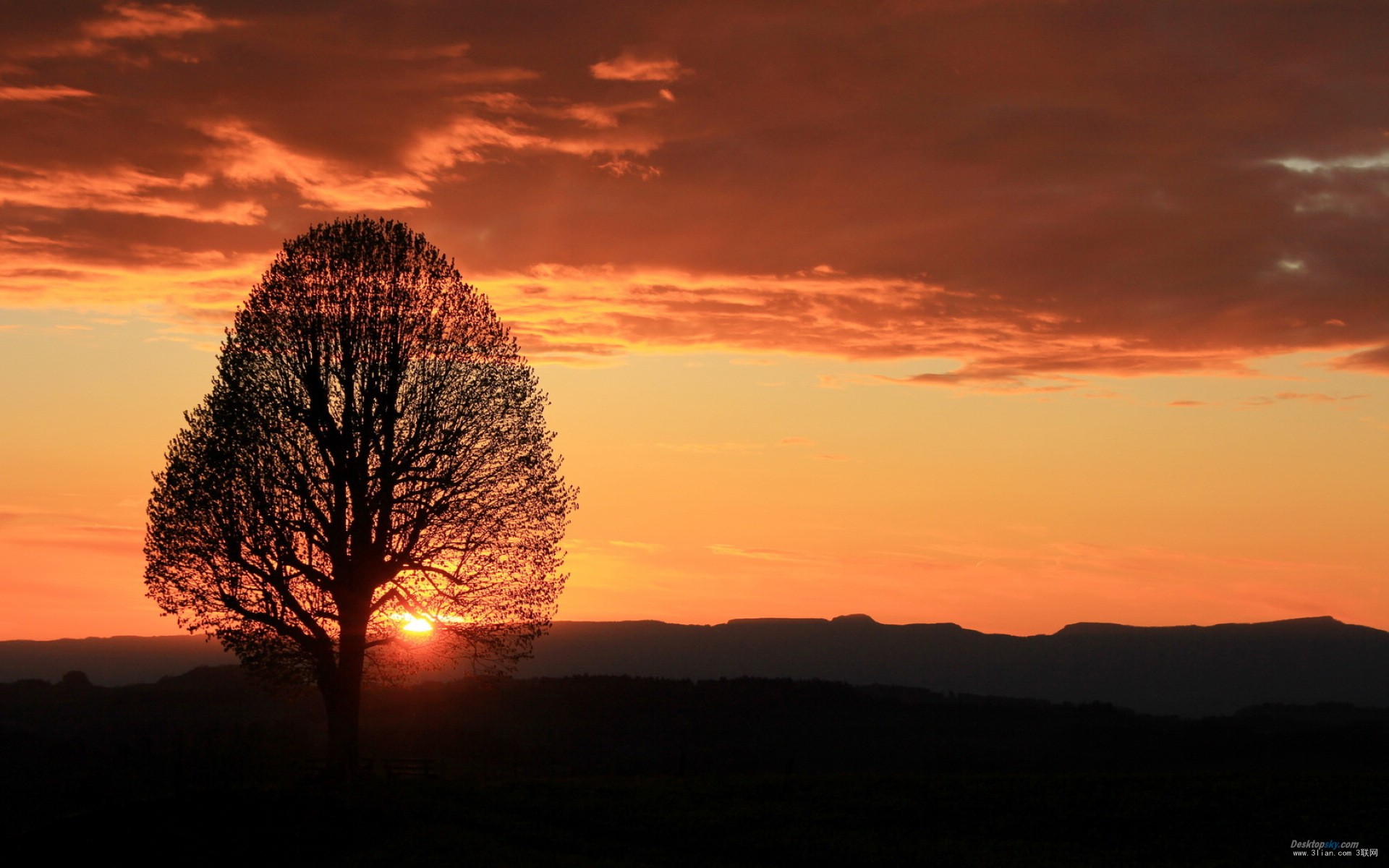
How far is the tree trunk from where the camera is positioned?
44281 millimetres

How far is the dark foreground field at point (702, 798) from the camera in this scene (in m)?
34.7

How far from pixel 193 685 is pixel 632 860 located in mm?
106784

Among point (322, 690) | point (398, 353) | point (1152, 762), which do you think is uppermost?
point (398, 353)

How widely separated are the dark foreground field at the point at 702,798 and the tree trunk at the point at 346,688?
49.5 inches

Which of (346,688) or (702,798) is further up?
(346,688)

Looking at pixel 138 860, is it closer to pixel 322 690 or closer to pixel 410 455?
pixel 322 690

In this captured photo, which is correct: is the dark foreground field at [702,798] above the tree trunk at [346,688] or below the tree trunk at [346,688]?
below

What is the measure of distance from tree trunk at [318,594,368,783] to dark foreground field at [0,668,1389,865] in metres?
1.26

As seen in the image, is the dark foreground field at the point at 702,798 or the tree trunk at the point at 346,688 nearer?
the dark foreground field at the point at 702,798

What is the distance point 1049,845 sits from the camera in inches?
1366

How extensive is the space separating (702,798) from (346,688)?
14109mm

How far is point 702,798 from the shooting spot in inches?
1816

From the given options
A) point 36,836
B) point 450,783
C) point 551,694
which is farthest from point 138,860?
point 551,694

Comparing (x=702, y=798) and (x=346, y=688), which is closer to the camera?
(x=346, y=688)
